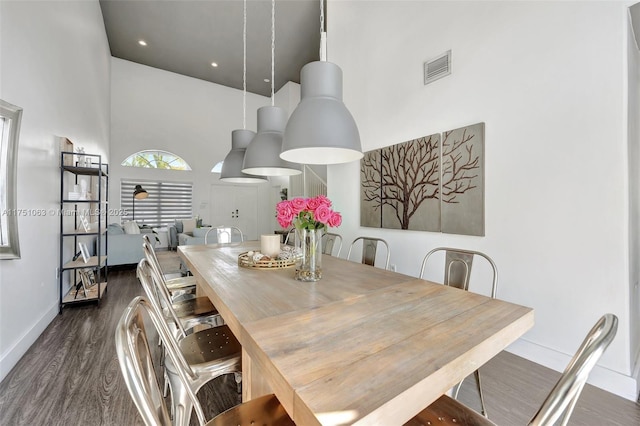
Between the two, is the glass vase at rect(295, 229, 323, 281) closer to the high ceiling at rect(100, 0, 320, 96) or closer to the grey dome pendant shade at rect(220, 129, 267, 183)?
the grey dome pendant shade at rect(220, 129, 267, 183)

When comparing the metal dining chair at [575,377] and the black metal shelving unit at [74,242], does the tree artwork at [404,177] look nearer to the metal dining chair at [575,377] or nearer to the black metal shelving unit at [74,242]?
the metal dining chair at [575,377]

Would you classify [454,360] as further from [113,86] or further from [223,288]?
[113,86]

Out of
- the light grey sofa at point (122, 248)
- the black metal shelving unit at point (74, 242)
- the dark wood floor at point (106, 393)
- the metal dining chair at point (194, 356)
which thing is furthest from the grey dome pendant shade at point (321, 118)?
the light grey sofa at point (122, 248)

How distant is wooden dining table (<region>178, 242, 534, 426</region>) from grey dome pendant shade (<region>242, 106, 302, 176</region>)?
1.00 metres

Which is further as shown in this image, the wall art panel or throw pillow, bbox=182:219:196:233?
throw pillow, bbox=182:219:196:233

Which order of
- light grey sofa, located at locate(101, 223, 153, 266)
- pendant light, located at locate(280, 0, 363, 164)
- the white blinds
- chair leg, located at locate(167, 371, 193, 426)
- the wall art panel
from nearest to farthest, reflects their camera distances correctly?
chair leg, located at locate(167, 371, 193, 426) → pendant light, located at locate(280, 0, 363, 164) → the wall art panel → light grey sofa, located at locate(101, 223, 153, 266) → the white blinds

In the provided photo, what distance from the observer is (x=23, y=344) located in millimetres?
2250

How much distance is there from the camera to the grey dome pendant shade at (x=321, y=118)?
5.00 ft

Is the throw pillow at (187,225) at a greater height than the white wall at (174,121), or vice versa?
the white wall at (174,121)

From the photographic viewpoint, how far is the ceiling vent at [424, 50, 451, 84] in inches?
108

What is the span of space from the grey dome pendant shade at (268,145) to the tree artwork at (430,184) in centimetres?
136

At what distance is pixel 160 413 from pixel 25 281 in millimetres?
2655

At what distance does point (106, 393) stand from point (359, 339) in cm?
192

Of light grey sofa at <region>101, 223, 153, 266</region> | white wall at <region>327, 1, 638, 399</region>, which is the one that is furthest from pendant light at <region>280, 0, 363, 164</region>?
light grey sofa at <region>101, 223, 153, 266</region>
